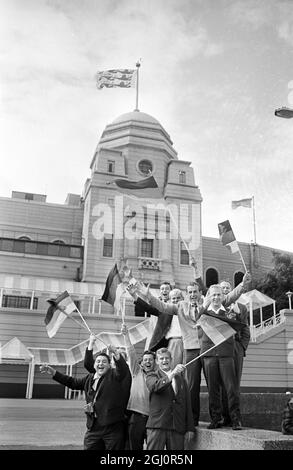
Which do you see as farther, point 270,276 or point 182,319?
point 270,276

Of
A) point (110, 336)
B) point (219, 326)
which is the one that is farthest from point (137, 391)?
point (110, 336)

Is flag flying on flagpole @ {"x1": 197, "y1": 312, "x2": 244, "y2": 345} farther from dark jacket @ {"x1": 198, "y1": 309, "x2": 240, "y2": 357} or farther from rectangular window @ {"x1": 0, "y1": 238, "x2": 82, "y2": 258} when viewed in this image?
rectangular window @ {"x1": 0, "y1": 238, "x2": 82, "y2": 258}

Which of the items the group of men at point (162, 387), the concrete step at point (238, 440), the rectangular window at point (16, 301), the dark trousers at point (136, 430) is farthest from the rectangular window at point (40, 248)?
the dark trousers at point (136, 430)

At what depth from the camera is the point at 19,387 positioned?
18734 millimetres

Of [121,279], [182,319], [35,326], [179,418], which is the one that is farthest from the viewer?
[35,326]

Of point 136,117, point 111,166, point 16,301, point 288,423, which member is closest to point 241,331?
point 288,423

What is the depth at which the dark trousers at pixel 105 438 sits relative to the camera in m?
3.96

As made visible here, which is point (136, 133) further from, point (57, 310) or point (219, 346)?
point (219, 346)

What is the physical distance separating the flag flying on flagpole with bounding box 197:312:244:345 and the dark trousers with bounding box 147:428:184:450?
0.97 metres

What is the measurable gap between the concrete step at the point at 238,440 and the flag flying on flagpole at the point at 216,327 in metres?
0.83

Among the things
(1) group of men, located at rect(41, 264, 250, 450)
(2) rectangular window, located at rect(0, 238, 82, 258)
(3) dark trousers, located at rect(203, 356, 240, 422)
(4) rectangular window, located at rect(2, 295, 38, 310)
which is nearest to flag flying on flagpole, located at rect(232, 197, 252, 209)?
(2) rectangular window, located at rect(0, 238, 82, 258)

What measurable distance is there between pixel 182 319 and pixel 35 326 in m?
15.6

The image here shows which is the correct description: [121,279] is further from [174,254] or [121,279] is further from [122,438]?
[174,254]

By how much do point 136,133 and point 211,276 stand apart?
36.4 feet
